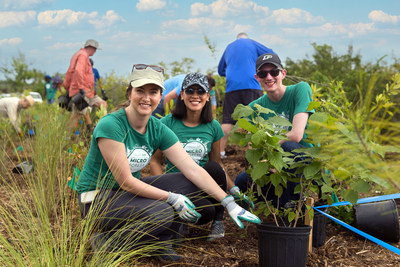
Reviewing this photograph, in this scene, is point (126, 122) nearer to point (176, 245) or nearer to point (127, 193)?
point (127, 193)

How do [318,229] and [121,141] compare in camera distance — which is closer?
[121,141]

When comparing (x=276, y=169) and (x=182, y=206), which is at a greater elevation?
(x=276, y=169)

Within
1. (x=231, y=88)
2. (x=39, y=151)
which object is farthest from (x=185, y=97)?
(x=231, y=88)

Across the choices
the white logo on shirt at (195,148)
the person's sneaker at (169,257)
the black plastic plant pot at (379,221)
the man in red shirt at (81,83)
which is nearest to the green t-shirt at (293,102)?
the white logo on shirt at (195,148)

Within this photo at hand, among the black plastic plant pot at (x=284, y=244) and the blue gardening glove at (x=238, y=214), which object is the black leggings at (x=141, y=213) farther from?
the black plastic plant pot at (x=284, y=244)

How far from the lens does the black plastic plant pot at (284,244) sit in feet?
6.86

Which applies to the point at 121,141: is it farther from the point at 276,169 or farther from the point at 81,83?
the point at 81,83

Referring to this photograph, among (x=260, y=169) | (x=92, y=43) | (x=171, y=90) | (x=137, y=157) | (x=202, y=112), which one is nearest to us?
(x=260, y=169)

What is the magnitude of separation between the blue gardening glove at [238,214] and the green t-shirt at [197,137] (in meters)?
0.64

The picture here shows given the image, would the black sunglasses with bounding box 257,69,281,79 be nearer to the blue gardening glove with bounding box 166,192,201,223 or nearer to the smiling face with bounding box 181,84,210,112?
the smiling face with bounding box 181,84,210,112

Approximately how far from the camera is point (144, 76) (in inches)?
95.8

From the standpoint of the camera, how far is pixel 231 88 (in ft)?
16.7

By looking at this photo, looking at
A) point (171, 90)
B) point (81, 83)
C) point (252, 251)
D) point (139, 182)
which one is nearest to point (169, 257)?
point (139, 182)

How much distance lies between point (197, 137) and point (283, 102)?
2.46 ft
